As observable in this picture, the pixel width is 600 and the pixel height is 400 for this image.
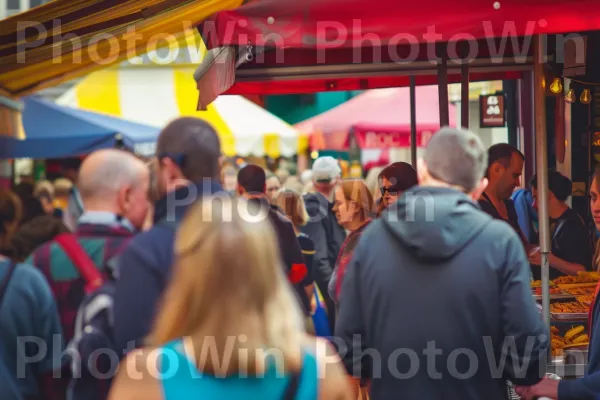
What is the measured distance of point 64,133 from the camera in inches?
492

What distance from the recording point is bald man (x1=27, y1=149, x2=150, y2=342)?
410 cm

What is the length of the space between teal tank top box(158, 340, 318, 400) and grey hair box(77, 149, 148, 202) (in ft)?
5.98

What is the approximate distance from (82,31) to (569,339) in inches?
149

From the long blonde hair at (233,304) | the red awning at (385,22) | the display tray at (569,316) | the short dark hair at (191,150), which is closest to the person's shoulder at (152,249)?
the short dark hair at (191,150)

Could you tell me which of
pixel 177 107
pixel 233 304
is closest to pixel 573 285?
pixel 233 304

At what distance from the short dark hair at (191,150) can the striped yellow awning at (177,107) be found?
1285 centimetres

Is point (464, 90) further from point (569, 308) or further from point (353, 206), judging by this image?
point (569, 308)

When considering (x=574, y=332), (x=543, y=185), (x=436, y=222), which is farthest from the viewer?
(x=574, y=332)

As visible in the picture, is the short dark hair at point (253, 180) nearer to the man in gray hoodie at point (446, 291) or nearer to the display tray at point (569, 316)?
the display tray at point (569, 316)

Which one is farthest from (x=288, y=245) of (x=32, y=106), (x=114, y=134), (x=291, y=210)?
(x=32, y=106)

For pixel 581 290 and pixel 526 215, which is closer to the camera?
pixel 581 290

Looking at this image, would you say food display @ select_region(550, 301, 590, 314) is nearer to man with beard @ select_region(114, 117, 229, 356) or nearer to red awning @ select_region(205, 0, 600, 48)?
red awning @ select_region(205, 0, 600, 48)

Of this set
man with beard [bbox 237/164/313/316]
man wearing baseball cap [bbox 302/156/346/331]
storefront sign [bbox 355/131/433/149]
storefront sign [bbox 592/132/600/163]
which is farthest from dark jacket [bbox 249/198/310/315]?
storefront sign [bbox 355/131/433/149]

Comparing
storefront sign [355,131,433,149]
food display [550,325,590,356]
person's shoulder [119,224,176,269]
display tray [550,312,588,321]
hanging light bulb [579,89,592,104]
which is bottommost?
food display [550,325,590,356]
